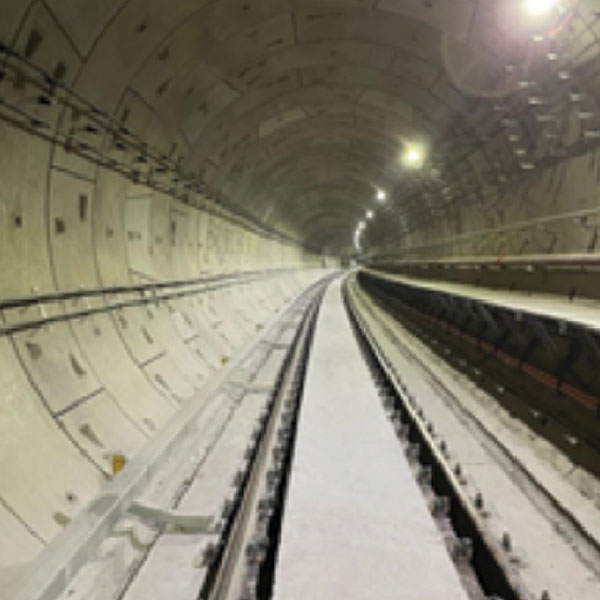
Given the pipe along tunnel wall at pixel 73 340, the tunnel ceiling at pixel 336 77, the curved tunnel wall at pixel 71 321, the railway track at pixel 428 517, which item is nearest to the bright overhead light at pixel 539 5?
the tunnel ceiling at pixel 336 77

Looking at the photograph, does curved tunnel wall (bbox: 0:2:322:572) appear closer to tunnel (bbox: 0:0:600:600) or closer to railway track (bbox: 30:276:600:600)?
tunnel (bbox: 0:0:600:600)

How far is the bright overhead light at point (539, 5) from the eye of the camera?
204 inches

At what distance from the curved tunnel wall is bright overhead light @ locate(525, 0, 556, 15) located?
4033 millimetres

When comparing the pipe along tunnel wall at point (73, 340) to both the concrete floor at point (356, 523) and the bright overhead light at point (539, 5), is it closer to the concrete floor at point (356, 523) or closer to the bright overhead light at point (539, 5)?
the concrete floor at point (356, 523)

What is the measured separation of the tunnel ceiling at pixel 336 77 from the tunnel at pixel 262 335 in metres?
0.04

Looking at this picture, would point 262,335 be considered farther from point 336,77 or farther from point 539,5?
point 539,5

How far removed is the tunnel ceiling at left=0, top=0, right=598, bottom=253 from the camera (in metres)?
4.87

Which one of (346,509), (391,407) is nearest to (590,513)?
(346,509)

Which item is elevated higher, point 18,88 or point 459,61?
Answer: point 459,61

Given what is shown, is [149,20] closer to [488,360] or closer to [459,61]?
[459,61]

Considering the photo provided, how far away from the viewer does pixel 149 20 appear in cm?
494

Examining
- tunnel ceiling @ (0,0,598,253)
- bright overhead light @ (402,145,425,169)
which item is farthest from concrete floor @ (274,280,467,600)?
bright overhead light @ (402,145,425,169)

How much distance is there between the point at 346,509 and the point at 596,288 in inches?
185

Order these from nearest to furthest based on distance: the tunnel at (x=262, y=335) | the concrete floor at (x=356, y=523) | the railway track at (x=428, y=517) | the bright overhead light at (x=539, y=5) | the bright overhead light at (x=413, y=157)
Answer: the concrete floor at (x=356, y=523), the railway track at (x=428, y=517), the tunnel at (x=262, y=335), the bright overhead light at (x=539, y=5), the bright overhead light at (x=413, y=157)
